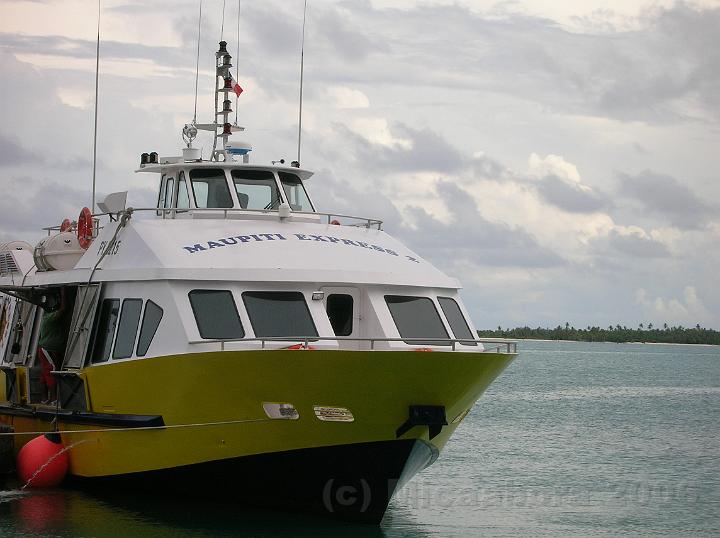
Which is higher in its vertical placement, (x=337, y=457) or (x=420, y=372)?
(x=420, y=372)

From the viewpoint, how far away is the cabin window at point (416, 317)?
590 inches

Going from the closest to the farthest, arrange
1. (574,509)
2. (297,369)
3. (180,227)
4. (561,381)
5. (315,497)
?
(297,369), (315,497), (180,227), (574,509), (561,381)

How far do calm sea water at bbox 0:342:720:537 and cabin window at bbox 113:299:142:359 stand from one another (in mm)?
1966

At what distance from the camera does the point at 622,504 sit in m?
19.1

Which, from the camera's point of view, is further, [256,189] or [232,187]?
[256,189]

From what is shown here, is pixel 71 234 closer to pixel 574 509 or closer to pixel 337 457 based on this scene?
pixel 337 457

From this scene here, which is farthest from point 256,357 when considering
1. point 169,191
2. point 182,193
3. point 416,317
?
point 169,191

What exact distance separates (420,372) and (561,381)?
47.0m

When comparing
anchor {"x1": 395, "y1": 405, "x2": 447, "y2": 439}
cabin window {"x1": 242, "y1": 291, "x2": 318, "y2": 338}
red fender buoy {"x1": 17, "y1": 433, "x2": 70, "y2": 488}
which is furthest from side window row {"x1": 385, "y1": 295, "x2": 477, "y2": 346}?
red fender buoy {"x1": 17, "y1": 433, "x2": 70, "y2": 488}

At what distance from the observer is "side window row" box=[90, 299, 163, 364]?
48.3ft

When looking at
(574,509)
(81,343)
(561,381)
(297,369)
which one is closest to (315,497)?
(297,369)

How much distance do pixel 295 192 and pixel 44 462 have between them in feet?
17.1

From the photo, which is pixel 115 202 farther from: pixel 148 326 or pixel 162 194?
pixel 148 326

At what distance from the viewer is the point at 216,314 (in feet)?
46.7
